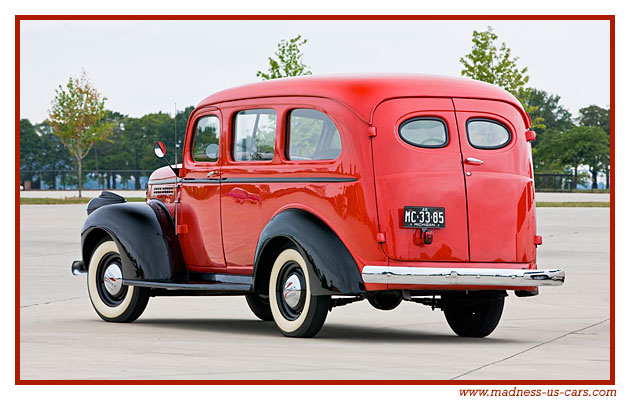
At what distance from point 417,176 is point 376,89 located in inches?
31.4

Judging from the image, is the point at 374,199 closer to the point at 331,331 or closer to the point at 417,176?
the point at 417,176

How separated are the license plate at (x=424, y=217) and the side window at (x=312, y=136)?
2.61 feet

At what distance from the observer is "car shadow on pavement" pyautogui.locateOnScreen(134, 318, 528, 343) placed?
10.1 m

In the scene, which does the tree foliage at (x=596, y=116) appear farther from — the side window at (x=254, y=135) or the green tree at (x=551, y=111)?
the side window at (x=254, y=135)

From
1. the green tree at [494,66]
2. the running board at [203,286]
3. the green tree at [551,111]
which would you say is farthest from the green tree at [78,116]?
the green tree at [551,111]

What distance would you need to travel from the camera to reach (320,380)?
736cm

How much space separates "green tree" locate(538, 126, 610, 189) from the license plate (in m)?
84.3

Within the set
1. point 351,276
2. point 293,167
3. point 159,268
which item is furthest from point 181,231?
point 351,276

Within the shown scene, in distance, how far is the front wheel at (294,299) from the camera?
9.60 meters

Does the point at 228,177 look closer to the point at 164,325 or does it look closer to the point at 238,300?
the point at 164,325

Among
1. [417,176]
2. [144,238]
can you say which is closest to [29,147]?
[144,238]

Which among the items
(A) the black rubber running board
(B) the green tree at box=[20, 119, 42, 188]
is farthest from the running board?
(B) the green tree at box=[20, 119, 42, 188]

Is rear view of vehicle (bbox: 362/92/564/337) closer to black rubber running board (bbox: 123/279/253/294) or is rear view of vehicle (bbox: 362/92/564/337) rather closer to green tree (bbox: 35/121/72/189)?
black rubber running board (bbox: 123/279/253/294)

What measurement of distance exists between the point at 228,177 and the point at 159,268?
114cm
